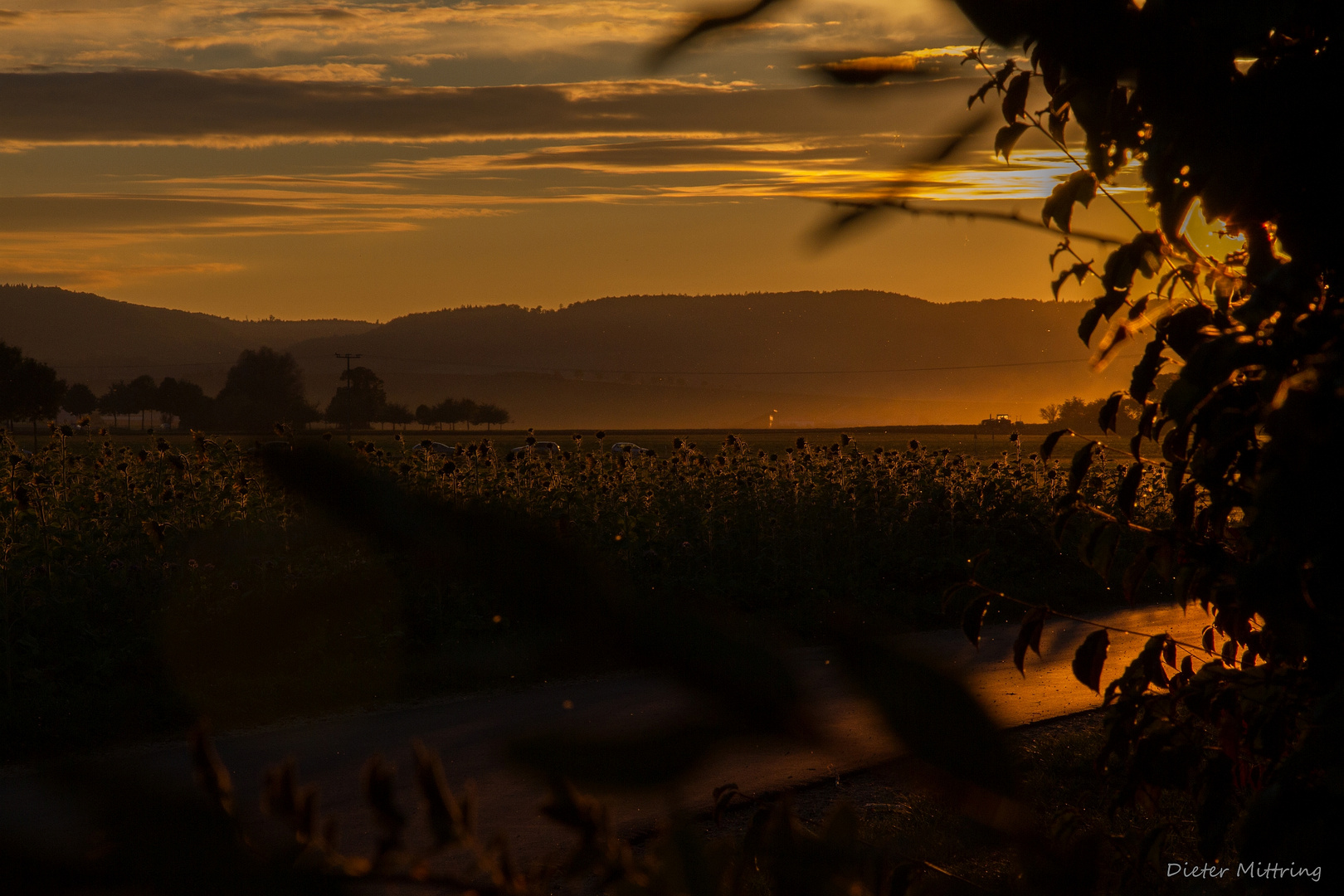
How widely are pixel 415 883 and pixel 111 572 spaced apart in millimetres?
9086

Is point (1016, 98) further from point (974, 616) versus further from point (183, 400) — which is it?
point (183, 400)

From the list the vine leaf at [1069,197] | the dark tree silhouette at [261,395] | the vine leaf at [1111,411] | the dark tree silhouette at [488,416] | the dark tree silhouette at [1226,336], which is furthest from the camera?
the dark tree silhouette at [488,416]

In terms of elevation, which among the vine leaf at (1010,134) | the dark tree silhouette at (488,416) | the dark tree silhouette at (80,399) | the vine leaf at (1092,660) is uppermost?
the vine leaf at (1010,134)

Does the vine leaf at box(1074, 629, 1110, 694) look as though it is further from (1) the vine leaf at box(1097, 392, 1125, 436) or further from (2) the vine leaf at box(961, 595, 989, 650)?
(1) the vine leaf at box(1097, 392, 1125, 436)

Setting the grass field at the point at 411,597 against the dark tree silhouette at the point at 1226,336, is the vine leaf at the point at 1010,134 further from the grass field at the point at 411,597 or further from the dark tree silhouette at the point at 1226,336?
the grass field at the point at 411,597

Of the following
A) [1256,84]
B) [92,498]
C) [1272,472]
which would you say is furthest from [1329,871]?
[92,498]

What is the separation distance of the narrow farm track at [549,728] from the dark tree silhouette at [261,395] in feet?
117

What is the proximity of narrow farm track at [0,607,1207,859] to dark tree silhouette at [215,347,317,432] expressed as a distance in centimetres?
3552

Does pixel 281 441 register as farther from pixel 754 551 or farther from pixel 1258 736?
pixel 754 551

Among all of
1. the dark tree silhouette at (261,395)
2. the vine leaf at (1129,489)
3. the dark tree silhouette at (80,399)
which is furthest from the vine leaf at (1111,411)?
the dark tree silhouette at (80,399)

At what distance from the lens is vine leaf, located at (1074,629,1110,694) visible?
2.23 meters

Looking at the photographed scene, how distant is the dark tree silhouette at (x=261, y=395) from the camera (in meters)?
52.3

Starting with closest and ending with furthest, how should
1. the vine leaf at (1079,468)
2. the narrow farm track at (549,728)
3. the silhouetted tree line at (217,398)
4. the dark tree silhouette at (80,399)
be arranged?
the narrow farm track at (549,728)
the vine leaf at (1079,468)
the silhouetted tree line at (217,398)
the dark tree silhouette at (80,399)

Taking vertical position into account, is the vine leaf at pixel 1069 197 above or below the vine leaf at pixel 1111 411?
above
